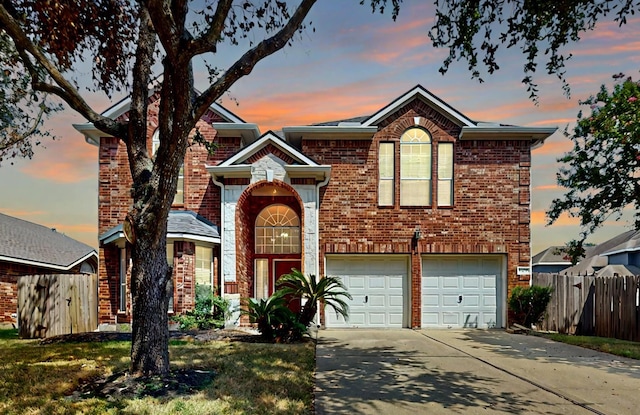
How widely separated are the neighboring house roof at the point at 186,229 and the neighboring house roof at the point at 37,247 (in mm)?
8345

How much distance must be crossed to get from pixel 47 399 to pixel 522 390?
662 centimetres

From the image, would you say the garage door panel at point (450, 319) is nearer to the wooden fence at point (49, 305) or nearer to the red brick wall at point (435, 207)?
the red brick wall at point (435, 207)

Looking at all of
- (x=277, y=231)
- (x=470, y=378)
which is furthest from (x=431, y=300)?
(x=470, y=378)

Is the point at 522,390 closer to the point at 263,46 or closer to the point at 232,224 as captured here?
the point at 263,46

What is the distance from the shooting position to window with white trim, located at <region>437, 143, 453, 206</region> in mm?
15430

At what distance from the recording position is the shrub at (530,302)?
14664mm

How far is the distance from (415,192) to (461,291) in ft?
12.0

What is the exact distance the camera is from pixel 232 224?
14492 mm

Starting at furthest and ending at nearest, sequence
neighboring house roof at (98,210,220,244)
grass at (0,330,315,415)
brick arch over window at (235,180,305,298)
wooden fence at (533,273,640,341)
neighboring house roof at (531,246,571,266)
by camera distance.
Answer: neighboring house roof at (531,246,571,266) < brick arch over window at (235,180,305,298) < neighboring house roof at (98,210,220,244) < wooden fence at (533,273,640,341) < grass at (0,330,315,415)

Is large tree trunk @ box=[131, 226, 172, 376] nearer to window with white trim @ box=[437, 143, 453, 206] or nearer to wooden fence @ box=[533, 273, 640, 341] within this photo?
window with white trim @ box=[437, 143, 453, 206]

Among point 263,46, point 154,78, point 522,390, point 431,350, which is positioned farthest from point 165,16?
point 431,350

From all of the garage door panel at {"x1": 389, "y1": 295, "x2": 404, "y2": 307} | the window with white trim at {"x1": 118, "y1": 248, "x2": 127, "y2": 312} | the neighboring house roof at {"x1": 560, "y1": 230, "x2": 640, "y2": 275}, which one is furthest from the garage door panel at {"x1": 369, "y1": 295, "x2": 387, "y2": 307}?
the neighboring house roof at {"x1": 560, "y1": 230, "x2": 640, "y2": 275}

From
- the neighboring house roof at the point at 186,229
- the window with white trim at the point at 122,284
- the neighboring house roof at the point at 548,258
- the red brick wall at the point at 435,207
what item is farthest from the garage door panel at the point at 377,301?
the neighboring house roof at the point at 548,258

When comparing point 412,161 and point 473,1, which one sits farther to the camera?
point 412,161
